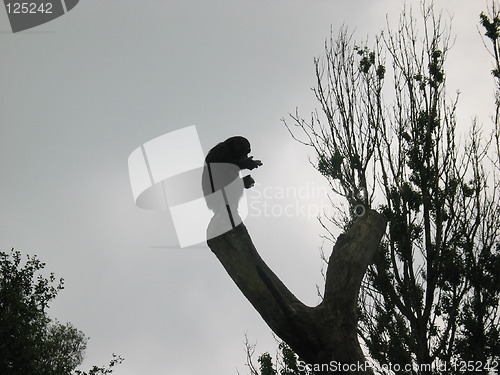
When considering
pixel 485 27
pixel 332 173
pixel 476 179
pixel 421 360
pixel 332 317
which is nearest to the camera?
pixel 332 317

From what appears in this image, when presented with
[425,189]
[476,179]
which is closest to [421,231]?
[425,189]

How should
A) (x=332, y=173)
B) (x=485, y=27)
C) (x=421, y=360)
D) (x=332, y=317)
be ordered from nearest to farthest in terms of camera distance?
(x=332, y=317) < (x=421, y=360) < (x=332, y=173) < (x=485, y=27)

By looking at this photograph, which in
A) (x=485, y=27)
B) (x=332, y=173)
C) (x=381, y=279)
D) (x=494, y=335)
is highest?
(x=485, y=27)

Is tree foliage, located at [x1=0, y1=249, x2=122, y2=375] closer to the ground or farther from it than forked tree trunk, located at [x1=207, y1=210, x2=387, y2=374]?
farther from it

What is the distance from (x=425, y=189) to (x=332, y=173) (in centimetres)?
203

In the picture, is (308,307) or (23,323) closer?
(308,307)

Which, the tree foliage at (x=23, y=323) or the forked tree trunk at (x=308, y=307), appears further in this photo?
the tree foliage at (x=23, y=323)

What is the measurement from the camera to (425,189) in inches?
345

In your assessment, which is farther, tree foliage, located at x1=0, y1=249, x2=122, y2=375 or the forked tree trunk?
tree foliage, located at x1=0, y1=249, x2=122, y2=375

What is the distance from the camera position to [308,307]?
297cm

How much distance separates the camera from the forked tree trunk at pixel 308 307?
2836 mm

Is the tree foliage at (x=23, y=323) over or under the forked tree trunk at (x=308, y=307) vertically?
over

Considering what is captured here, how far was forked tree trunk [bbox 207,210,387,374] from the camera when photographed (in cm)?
284

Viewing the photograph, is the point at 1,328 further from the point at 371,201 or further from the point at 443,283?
the point at 443,283
